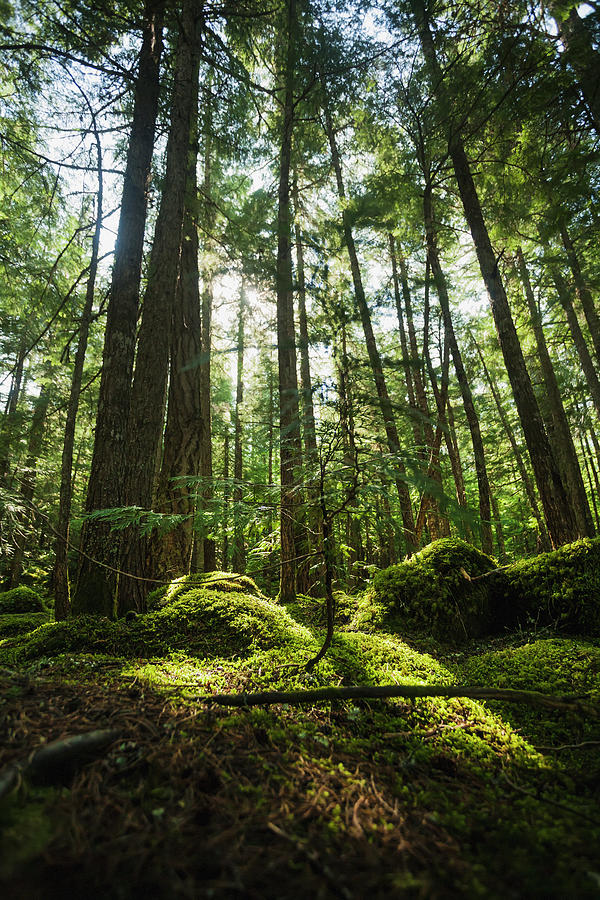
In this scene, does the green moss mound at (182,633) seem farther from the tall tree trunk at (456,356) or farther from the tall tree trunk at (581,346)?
the tall tree trunk at (581,346)

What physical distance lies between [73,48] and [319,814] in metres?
8.68

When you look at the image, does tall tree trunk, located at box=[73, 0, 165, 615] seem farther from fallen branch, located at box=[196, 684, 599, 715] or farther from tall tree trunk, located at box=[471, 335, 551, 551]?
tall tree trunk, located at box=[471, 335, 551, 551]

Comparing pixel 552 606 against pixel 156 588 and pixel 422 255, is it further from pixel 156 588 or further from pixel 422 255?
pixel 422 255

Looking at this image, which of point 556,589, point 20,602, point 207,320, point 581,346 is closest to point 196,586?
point 556,589

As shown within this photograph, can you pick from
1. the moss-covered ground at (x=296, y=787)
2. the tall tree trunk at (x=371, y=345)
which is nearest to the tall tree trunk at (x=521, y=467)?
the tall tree trunk at (x=371, y=345)

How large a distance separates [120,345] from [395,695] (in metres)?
4.46

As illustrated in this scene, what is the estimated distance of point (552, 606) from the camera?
389 cm

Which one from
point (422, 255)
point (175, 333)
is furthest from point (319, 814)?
point (422, 255)

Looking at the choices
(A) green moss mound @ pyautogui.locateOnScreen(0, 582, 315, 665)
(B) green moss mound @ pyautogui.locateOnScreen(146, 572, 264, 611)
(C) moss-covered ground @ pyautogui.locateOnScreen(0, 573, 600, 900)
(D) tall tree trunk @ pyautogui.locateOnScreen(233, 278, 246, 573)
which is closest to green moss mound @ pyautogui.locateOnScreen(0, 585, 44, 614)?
(D) tall tree trunk @ pyautogui.locateOnScreen(233, 278, 246, 573)

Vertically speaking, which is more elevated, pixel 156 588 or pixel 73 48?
pixel 73 48

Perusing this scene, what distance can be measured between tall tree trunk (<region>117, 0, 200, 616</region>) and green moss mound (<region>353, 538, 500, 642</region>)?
2729 mm

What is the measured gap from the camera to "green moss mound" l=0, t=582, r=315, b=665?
3082 millimetres

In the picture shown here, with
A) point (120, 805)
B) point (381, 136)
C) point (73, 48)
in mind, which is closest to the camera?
point (120, 805)

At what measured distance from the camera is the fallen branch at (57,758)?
112cm
